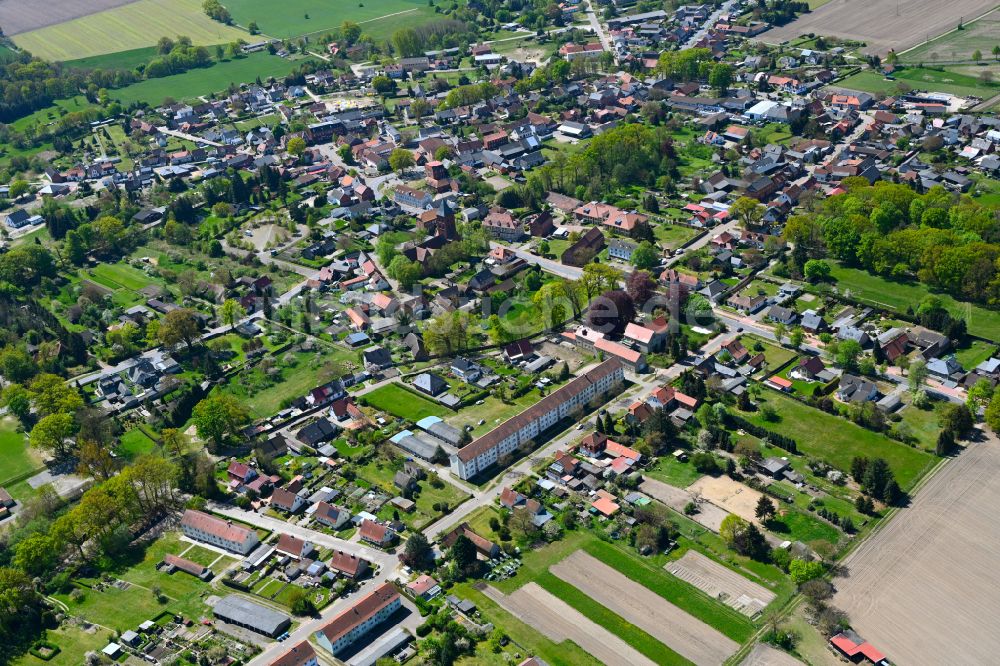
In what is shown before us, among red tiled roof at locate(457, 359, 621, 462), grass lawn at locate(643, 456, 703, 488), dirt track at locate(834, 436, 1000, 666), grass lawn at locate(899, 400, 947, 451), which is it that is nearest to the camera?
dirt track at locate(834, 436, 1000, 666)

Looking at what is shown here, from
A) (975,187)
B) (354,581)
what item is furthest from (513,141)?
(354,581)

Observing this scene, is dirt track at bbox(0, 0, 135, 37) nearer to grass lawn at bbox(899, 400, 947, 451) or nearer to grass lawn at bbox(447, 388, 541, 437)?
grass lawn at bbox(447, 388, 541, 437)

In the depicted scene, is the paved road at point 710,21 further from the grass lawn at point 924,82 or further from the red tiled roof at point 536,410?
the red tiled roof at point 536,410

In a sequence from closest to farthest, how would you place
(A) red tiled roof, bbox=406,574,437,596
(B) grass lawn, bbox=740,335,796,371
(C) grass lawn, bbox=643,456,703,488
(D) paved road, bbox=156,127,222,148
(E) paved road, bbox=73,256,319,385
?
(A) red tiled roof, bbox=406,574,437,596 → (C) grass lawn, bbox=643,456,703,488 → (B) grass lawn, bbox=740,335,796,371 → (E) paved road, bbox=73,256,319,385 → (D) paved road, bbox=156,127,222,148

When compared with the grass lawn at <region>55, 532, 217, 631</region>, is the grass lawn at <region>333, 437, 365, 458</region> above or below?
above

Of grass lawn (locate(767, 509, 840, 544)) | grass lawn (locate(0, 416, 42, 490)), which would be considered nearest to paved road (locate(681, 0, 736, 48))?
grass lawn (locate(767, 509, 840, 544))

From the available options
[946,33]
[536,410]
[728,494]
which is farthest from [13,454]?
[946,33]

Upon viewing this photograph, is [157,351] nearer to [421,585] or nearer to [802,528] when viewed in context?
[421,585]
